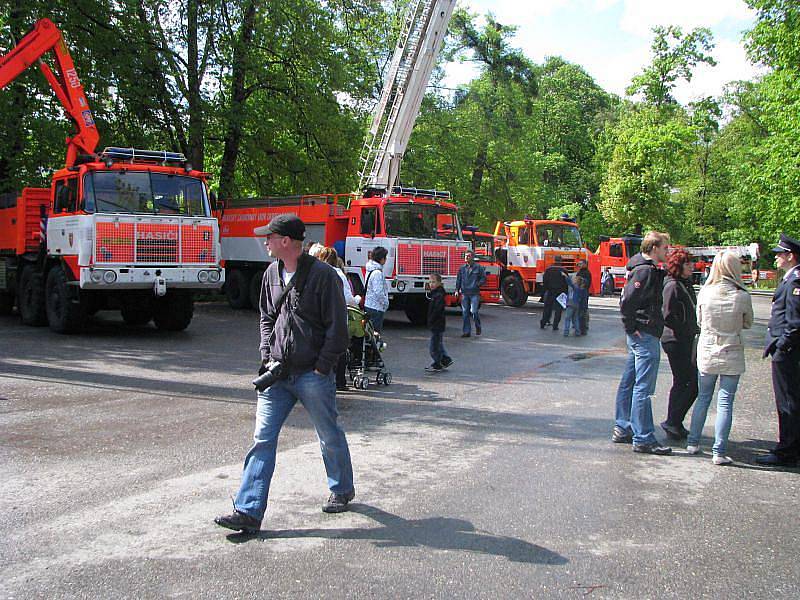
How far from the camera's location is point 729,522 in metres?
4.99

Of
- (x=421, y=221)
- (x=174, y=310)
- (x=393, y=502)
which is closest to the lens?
(x=393, y=502)

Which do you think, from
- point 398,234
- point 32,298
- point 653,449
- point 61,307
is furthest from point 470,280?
→ point 653,449

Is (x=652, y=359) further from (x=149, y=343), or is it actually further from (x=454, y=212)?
(x=454, y=212)

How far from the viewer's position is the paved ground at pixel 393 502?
13.1ft

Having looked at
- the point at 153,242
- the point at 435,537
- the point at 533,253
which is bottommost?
the point at 435,537

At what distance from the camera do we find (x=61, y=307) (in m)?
13.9

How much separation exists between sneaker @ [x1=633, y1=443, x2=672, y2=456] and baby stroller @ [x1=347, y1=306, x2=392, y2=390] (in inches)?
148

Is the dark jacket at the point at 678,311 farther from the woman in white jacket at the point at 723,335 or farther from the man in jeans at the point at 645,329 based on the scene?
the woman in white jacket at the point at 723,335

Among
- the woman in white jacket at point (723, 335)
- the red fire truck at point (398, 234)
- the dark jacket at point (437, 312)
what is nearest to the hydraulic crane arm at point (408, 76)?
the red fire truck at point (398, 234)

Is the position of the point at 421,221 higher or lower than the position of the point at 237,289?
higher

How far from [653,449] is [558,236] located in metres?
19.8

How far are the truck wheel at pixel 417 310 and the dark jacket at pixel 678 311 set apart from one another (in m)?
11.4

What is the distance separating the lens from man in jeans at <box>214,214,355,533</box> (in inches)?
180

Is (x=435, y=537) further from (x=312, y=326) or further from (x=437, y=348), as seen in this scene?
(x=437, y=348)
